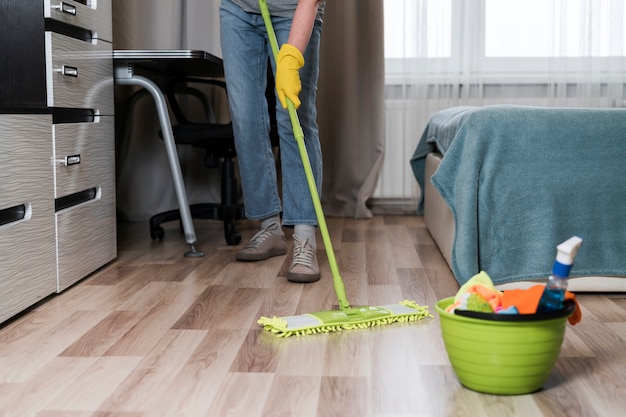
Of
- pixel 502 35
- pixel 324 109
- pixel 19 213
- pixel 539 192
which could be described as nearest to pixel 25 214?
pixel 19 213

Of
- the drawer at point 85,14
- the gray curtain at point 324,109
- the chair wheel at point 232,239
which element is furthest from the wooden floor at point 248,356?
the gray curtain at point 324,109

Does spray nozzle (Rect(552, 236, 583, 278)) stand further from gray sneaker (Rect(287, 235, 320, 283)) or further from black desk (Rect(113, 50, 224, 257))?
black desk (Rect(113, 50, 224, 257))

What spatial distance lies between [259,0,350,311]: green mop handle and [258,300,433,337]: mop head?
0.15 feet

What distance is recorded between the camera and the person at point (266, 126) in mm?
2232

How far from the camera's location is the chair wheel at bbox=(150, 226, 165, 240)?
2873 mm

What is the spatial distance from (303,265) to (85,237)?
61cm

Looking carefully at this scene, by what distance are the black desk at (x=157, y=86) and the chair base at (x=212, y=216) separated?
19 cm

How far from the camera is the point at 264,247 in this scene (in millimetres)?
2457

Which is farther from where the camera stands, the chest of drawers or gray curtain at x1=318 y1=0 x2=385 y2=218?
gray curtain at x1=318 y1=0 x2=385 y2=218

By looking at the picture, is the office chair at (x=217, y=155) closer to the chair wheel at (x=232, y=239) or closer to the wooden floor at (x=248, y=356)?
the chair wheel at (x=232, y=239)

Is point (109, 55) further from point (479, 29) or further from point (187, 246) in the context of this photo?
point (479, 29)

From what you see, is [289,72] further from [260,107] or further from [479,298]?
[479,298]

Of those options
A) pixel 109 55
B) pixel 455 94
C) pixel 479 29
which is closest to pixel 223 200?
pixel 109 55

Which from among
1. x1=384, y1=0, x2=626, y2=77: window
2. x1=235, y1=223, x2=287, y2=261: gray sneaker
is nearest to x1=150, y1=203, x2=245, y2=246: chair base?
x1=235, y1=223, x2=287, y2=261: gray sneaker
